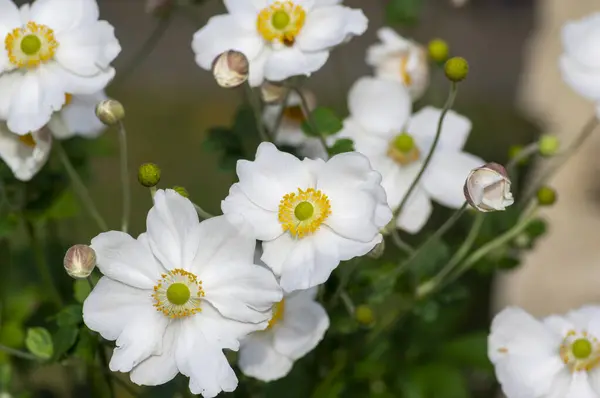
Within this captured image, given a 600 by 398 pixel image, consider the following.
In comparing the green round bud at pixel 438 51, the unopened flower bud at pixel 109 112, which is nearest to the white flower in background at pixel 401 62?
the green round bud at pixel 438 51

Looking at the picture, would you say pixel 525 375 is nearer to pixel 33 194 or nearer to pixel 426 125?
pixel 426 125

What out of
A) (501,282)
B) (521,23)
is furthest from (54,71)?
(521,23)

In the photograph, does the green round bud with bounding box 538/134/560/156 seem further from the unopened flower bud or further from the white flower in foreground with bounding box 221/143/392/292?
the unopened flower bud

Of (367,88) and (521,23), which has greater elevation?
(367,88)

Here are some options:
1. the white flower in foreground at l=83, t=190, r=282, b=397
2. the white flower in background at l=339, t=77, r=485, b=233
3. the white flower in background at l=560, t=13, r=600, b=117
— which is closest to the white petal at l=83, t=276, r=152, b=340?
the white flower in foreground at l=83, t=190, r=282, b=397

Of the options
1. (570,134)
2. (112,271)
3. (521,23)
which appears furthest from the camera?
(521,23)

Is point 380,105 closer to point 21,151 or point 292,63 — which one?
point 292,63
